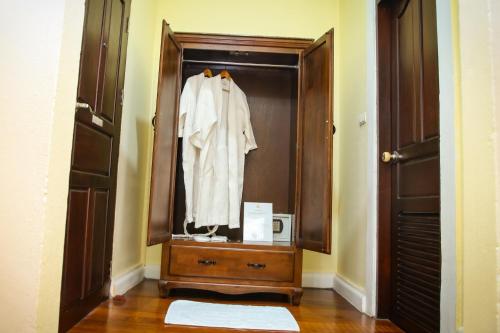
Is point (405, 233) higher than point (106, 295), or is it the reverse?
point (405, 233)

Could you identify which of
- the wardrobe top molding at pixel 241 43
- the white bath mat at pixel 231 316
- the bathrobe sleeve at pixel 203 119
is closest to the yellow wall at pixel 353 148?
the wardrobe top molding at pixel 241 43

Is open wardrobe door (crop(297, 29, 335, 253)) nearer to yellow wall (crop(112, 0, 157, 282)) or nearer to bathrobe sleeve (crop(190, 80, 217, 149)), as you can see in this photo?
bathrobe sleeve (crop(190, 80, 217, 149))

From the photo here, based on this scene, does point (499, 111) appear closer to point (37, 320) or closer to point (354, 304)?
point (37, 320)

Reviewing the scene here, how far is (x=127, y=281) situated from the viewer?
235 cm

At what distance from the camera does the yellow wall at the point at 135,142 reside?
227 centimetres

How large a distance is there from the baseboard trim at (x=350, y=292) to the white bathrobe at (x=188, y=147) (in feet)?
3.91

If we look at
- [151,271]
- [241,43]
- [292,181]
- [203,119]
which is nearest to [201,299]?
[151,271]

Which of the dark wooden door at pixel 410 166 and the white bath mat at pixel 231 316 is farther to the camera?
the white bath mat at pixel 231 316

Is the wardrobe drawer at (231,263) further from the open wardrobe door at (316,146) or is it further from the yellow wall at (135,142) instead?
the yellow wall at (135,142)

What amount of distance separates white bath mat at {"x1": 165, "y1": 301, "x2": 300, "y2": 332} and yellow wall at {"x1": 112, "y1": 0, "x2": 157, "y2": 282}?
0.56 metres

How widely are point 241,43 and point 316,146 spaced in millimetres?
921

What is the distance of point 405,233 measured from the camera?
1.86 m

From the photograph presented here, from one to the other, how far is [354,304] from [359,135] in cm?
111

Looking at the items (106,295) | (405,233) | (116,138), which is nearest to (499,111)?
(405,233)
